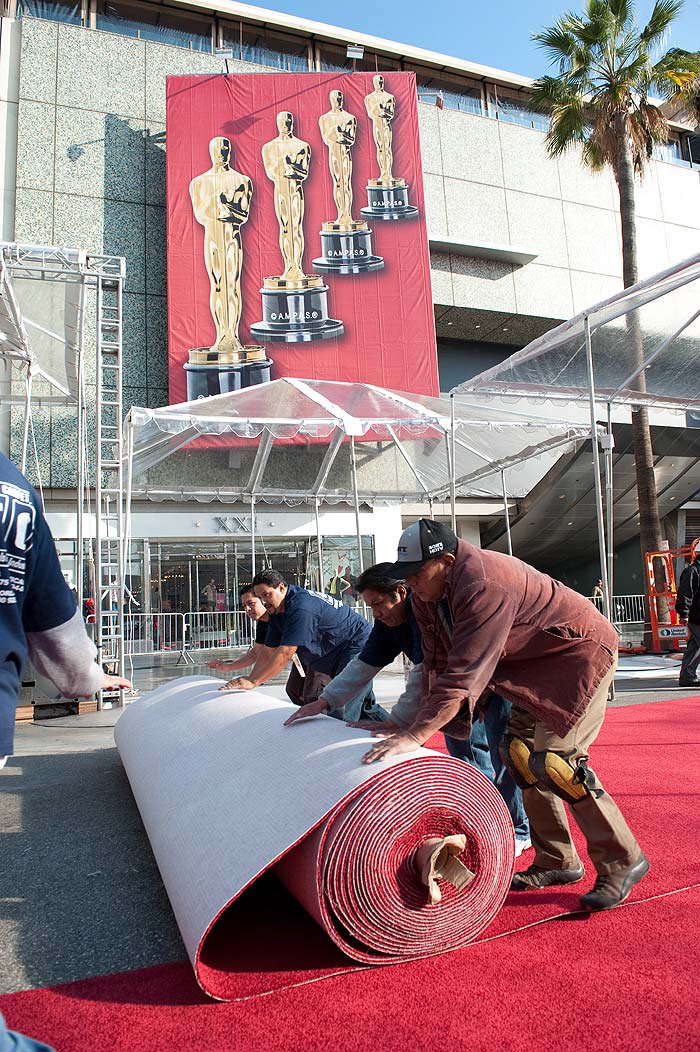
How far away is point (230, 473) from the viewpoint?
770 inches

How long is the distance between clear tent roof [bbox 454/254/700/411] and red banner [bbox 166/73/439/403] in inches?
347

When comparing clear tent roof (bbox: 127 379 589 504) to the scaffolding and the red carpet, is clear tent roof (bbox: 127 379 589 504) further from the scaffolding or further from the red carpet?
the red carpet

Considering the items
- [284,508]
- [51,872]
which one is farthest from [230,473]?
[51,872]

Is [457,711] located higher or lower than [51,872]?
higher

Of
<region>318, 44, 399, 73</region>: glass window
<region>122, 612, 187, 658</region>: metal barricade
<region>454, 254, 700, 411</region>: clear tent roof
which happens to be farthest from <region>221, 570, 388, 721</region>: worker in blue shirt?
<region>318, 44, 399, 73</region>: glass window

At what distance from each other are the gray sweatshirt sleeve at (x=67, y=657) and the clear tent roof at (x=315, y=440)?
8.55m

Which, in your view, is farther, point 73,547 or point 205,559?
point 205,559

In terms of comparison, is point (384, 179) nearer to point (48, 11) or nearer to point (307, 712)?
point (48, 11)

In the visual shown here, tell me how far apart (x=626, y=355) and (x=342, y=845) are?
29.5 feet

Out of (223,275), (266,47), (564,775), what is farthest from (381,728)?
(266,47)

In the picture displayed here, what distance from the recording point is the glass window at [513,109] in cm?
2470

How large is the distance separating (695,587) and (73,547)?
14.1 metres

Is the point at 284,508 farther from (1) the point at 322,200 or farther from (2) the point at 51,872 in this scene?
(2) the point at 51,872

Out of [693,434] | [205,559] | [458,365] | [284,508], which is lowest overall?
[205,559]
